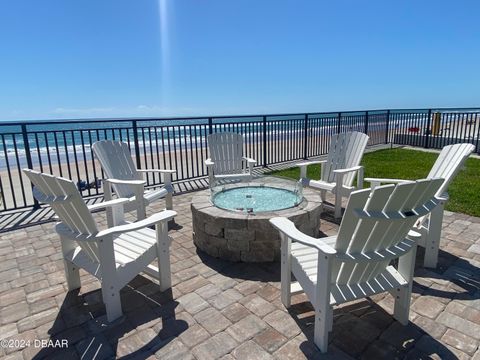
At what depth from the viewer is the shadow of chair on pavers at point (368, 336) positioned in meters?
1.61

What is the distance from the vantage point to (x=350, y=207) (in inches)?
53.1

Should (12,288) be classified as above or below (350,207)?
below

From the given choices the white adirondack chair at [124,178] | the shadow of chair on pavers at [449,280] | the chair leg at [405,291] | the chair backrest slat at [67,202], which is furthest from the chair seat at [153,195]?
the shadow of chair on pavers at [449,280]

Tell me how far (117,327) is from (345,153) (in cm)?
361

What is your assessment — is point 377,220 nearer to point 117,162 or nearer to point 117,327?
point 117,327

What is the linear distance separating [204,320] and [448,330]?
1.55m

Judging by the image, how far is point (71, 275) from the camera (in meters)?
2.27

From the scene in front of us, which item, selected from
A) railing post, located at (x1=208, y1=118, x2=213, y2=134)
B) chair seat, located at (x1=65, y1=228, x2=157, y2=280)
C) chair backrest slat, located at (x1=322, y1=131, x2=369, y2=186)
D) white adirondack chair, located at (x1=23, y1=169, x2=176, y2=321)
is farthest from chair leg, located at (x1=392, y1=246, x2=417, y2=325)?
railing post, located at (x1=208, y1=118, x2=213, y2=134)

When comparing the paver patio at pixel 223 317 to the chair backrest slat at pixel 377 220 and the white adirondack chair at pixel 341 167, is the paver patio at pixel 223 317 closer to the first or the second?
the chair backrest slat at pixel 377 220

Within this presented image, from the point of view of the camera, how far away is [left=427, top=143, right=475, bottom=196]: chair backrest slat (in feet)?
7.99

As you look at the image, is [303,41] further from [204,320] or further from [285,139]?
[204,320]

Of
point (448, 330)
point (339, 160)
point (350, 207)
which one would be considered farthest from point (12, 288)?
point (339, 160)

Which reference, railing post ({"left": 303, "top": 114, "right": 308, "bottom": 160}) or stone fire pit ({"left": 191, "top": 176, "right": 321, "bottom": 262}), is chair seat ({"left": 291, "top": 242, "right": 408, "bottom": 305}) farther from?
railing post ({"left": 303, "top": 114, "right": 308, "bottom": 160})

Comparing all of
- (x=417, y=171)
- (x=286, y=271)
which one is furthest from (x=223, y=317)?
(x=417, y=171)
